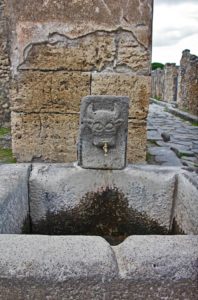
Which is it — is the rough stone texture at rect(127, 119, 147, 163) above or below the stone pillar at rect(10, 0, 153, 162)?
below

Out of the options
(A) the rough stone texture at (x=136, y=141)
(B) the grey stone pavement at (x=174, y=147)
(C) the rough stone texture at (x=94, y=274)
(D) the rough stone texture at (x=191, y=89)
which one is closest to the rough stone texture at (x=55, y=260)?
(C) the rough stone texture at (x=94, y=274)

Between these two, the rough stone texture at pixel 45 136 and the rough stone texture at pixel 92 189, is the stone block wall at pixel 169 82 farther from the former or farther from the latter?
the rough stone texture at pixel 92 189

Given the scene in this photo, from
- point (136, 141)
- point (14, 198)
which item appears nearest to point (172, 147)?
point (136, 141)

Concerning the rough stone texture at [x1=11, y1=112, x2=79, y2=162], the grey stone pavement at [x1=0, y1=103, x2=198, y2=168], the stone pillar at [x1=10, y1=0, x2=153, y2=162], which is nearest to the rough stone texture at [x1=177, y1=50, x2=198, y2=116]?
the grey stone pavement at [x1=0, y1=103, x2=198, y2=168]

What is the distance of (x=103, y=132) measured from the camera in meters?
2.12

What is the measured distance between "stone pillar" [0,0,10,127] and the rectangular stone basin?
17.5 ft

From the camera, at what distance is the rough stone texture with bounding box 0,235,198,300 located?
127 cm

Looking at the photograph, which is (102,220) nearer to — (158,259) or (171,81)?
(158,259)

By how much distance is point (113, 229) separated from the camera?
2.30 meters

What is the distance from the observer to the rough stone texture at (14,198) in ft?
6.03

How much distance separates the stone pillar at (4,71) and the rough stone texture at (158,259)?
20.5ft

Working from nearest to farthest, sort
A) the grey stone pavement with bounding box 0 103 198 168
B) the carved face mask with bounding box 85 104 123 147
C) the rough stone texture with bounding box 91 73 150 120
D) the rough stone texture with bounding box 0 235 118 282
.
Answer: the rough stone texture with bounding box 0 235 118 282 → the carved face mask with bounding box 85 104 123 147 → the rough stone texture with bounding box 91 73 150 120 → the grey stone pavement with bounding box 0 103 198 168

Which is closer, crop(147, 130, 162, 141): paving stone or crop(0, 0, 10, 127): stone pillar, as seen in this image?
crop(147, 130, 162, 141): paving stone

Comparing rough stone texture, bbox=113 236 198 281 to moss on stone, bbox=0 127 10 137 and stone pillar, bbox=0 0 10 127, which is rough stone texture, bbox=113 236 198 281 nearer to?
moss on stone, bbox=0 127 10 137
